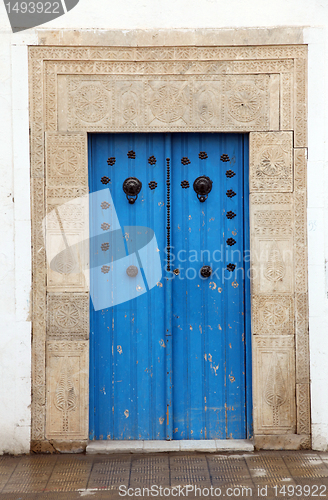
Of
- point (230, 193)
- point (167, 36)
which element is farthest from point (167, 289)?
point (167, 36)

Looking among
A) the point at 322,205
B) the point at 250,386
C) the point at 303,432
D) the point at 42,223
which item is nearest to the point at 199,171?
the point at 322,205

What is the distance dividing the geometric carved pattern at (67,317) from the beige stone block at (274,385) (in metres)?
1.38

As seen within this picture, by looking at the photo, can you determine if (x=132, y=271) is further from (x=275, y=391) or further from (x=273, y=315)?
(x=275, y=391)

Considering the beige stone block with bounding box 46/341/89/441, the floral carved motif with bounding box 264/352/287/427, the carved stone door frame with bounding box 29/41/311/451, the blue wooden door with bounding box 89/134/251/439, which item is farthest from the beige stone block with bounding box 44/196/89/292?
the floral carved motif with bounding box 264/352/287/427

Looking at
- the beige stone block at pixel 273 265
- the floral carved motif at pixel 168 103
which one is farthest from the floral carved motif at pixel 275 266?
the floral carved motif at pixel 168 103

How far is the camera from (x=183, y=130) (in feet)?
11.3

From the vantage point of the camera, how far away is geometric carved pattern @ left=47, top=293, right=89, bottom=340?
11.4 feet

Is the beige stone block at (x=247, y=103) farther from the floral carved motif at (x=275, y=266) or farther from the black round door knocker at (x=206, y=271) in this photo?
the black round door knocker at (x=206, y=271)

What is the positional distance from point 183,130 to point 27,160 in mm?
1235

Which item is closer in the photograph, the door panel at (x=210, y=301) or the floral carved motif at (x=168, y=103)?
the floral carved motif at (x=168, y=103)

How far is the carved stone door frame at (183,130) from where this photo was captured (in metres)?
3.41

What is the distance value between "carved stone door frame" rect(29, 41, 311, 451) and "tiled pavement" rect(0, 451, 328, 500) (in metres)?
0.20

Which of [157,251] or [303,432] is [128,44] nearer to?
[157,251]

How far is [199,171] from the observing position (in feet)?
11.8
